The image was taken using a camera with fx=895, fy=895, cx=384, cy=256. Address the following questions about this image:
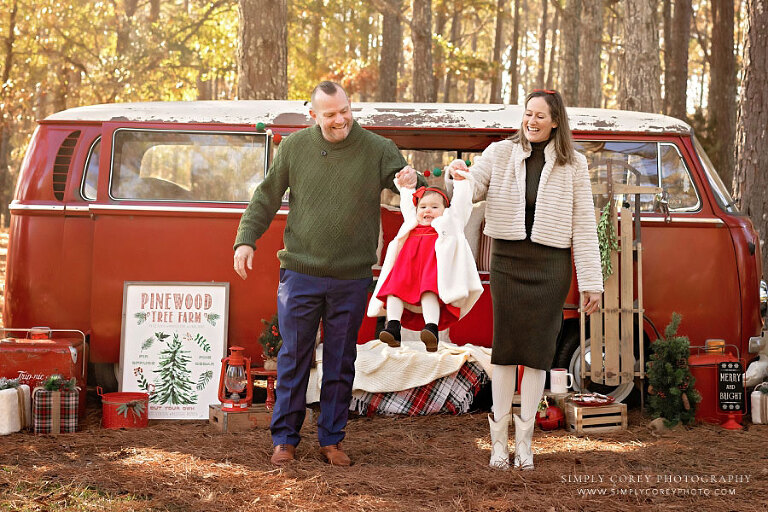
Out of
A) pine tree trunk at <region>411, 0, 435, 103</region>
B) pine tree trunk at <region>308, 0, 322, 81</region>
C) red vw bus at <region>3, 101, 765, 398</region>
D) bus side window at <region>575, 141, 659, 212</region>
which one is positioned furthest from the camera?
pine tree trunk at <region>308, 0, 322, 81</region>

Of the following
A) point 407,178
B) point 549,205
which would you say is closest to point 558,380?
point 549,205

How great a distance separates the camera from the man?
16.3ft

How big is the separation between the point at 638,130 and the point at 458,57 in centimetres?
1584

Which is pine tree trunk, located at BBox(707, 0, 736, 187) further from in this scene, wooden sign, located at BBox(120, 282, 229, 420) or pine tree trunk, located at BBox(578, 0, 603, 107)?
wooden sign, located at BBox(120, 282, 229, 420)

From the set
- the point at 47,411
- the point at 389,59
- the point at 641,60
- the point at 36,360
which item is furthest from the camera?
the point at 389,59

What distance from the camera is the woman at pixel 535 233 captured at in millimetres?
4828

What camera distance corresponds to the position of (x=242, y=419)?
248 inches

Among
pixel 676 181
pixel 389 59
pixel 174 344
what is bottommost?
pixel 174 344

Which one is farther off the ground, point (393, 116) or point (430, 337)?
point (393, 116)

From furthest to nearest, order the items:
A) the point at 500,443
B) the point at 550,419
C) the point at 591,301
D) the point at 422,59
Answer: the point at 422,59, the point at 550,419, the point at 500,443, the point at 591,301

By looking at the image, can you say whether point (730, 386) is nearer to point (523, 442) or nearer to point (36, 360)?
point (523, 442)

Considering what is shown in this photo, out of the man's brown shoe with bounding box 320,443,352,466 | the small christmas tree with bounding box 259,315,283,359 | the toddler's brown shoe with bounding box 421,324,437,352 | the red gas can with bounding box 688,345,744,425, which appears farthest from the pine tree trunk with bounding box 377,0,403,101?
the toddler's brown shoe with bounding box 421,324,437,352

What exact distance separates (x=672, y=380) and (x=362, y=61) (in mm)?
19786

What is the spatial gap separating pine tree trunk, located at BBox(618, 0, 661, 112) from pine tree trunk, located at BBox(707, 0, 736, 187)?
9.53ft
